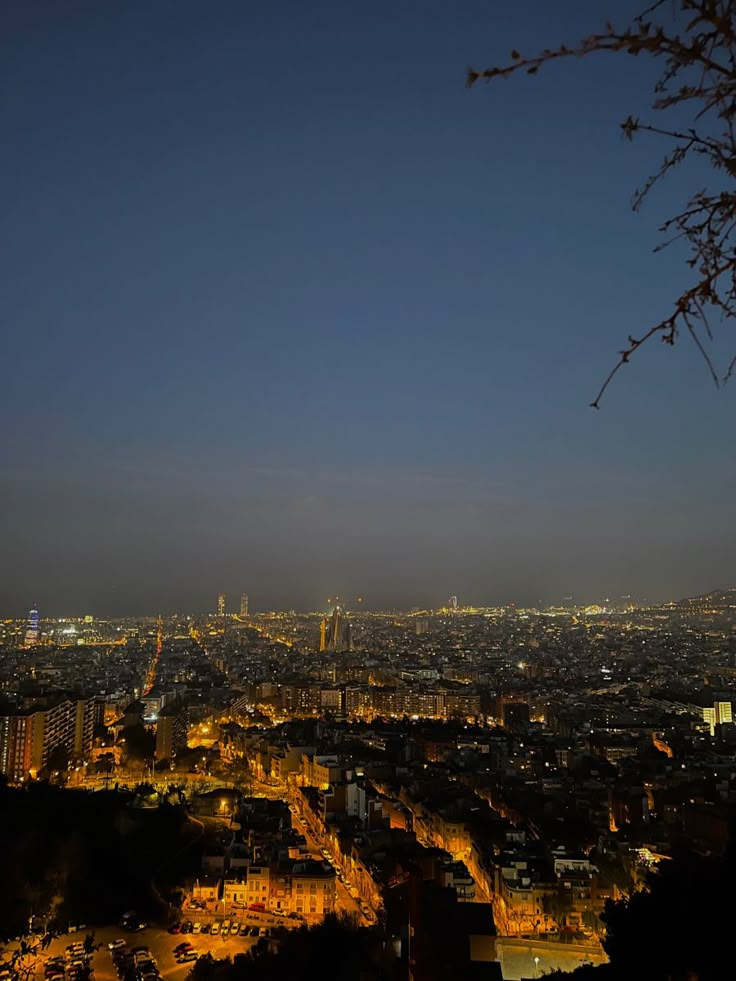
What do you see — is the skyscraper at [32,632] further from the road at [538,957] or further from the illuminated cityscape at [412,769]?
the road at [538,957]

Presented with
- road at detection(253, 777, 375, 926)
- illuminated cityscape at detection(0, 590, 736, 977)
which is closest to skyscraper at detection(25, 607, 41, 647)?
illuminated cityscape at detection(0, 590, 736, 977)

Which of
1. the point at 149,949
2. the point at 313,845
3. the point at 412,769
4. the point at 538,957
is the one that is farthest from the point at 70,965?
the point at 412,769

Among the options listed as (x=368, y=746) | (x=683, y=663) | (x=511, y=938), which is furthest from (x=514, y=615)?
(x=511, y=938)

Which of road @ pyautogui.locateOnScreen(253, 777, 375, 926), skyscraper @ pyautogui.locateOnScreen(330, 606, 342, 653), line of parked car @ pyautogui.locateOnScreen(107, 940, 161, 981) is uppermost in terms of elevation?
skyscraper @ pyautogui.locateOnScreen(330, 606, 342, 653)

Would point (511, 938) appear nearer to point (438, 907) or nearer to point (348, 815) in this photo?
point (438, 907)

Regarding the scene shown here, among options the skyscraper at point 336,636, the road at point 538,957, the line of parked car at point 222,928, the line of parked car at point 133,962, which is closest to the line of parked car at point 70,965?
the line of parked car at point 133,962

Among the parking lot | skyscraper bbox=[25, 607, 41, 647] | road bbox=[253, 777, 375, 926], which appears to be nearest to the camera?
the parking lot

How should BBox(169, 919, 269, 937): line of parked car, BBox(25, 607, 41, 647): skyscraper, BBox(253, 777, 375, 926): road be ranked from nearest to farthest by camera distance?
Answer: 1. BBox(169, 919, 269, 937): line of parked car
2. BBox(253, 777, 375, 926): road
3. BBox(25, 607, 41, 647): skyscraper

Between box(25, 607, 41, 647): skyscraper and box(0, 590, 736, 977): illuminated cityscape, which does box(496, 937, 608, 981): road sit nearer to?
box(0, 590, 736, 977): illuminated cityscape
